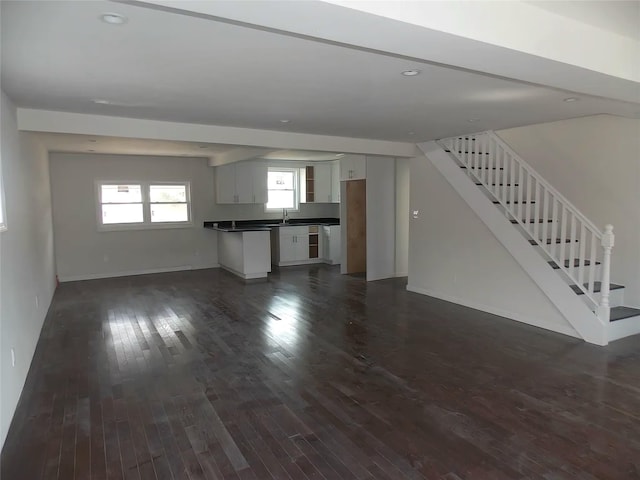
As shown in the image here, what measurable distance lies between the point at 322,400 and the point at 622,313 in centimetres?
360

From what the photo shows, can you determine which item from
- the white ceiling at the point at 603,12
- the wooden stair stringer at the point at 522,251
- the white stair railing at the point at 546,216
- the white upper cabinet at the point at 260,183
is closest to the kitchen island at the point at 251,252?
the white upper cabinet at the point at 260,183

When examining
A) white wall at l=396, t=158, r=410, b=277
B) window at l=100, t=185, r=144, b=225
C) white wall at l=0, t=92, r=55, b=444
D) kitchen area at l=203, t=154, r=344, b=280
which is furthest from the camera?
kitchen area at l=203, t=154, r=344, b=280

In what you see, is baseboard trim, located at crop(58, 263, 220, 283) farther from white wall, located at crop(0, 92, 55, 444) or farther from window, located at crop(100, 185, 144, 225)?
white wall, located at crop(0, 92, 55, 444)

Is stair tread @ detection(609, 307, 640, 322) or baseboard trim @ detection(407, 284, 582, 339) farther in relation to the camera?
baseboard trim @ detection(407, 284, 582, 339)

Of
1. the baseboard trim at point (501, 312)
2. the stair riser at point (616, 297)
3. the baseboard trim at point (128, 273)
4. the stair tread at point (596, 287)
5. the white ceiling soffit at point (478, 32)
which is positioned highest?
the white ceiling soffit at point (478, 32)

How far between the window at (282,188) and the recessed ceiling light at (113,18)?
7589 mm

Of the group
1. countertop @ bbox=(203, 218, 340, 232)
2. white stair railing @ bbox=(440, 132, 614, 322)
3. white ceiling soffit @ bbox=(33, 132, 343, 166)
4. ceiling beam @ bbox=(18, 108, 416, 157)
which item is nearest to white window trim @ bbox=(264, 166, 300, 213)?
countertop @ bbox=(203, 218, 340, 232)

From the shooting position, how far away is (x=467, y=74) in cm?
299

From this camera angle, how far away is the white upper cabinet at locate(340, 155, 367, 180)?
7.50 metres

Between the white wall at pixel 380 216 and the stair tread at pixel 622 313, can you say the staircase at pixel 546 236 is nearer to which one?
the stair tread at pixel 622 313

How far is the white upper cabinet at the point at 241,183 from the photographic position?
29.6ft

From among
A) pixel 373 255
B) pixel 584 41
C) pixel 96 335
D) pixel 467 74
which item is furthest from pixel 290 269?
pixel 584 41

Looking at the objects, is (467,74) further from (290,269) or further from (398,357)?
(290,269)

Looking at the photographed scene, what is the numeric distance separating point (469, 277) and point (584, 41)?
3829mm
